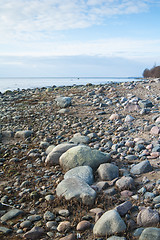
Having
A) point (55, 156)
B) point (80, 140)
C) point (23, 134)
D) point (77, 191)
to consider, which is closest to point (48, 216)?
point (77, 191)

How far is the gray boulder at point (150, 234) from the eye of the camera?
2.75m

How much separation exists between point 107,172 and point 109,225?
1.57 meters

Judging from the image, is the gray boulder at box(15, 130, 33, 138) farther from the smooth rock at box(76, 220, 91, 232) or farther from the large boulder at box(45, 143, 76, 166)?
the smooth rock at box(76, 220, 91, 232)

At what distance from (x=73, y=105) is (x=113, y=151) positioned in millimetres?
6046

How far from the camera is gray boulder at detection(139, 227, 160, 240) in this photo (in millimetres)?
2746

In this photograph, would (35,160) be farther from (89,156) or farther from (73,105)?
(73,105)

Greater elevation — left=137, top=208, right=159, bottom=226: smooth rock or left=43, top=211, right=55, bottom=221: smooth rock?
left=137, top=208, right=159, bottom=226: smooth rock

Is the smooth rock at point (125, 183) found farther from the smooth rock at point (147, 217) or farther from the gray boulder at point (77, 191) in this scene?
the smooth rock at point (147, 217)

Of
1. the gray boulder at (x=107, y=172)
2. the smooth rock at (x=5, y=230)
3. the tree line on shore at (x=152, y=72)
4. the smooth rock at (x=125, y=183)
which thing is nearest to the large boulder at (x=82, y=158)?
the gray boulder at (x=107, y=172)

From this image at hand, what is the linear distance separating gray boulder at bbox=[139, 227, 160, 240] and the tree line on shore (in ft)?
105

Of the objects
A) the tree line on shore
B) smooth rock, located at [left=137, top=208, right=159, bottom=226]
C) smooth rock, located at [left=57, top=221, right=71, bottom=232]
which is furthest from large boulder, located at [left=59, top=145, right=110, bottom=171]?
the tree line on shore

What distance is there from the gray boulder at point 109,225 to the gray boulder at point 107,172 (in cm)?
137

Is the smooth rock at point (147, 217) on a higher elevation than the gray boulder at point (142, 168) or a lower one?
lower

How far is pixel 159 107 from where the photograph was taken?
30.6 ft
